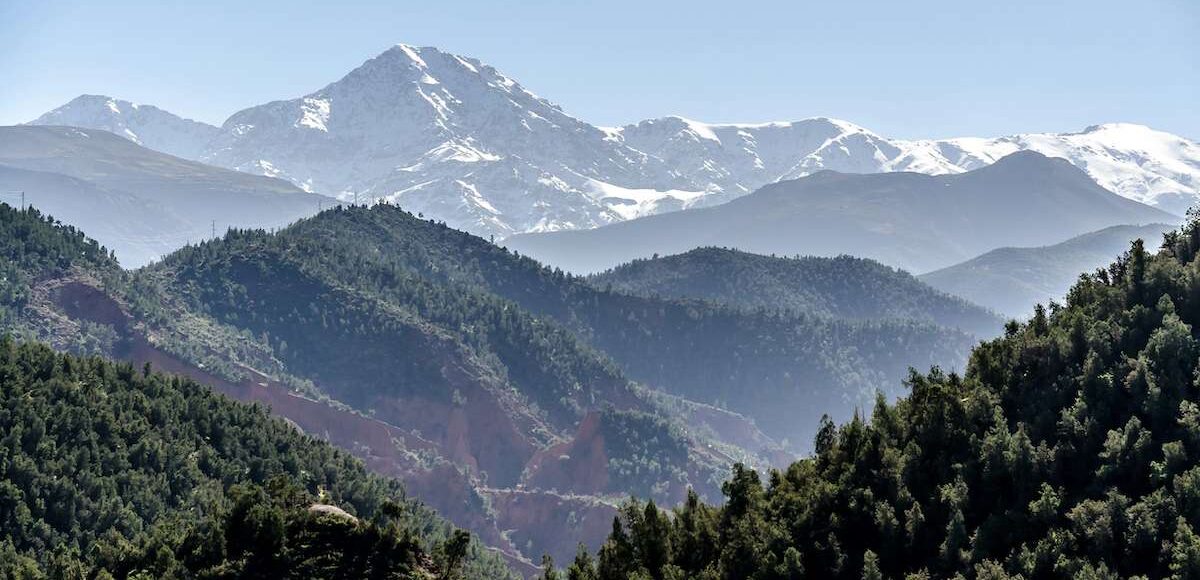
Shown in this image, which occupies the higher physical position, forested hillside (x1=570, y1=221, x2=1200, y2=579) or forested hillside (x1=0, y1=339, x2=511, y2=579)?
forested hillside (x1=570, y1=221, x2=1200, y2=579)

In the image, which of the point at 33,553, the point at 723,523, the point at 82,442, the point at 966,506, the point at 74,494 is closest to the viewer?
the point at 966,506

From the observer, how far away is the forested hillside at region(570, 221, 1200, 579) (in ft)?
303

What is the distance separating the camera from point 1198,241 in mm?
115938

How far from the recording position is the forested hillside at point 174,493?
87.6 m

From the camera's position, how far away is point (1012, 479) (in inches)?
3954

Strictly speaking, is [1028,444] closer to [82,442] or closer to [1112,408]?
[1112,408]

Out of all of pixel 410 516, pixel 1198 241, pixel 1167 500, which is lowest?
pixel 410 516

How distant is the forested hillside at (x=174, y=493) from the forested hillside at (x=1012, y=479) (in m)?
15.1

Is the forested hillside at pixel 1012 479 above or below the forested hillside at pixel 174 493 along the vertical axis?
above

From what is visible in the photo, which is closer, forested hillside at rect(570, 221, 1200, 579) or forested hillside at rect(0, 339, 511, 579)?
forested hillside at rect(0, 339, 511, 579)

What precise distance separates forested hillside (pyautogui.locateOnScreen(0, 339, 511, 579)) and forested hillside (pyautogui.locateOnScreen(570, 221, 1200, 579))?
593 inches

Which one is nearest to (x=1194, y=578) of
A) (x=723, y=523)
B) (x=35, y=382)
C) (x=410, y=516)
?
(x=723, y=523)

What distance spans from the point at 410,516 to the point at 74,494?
35139 mm

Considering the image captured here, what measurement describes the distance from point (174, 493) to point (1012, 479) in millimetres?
65621
